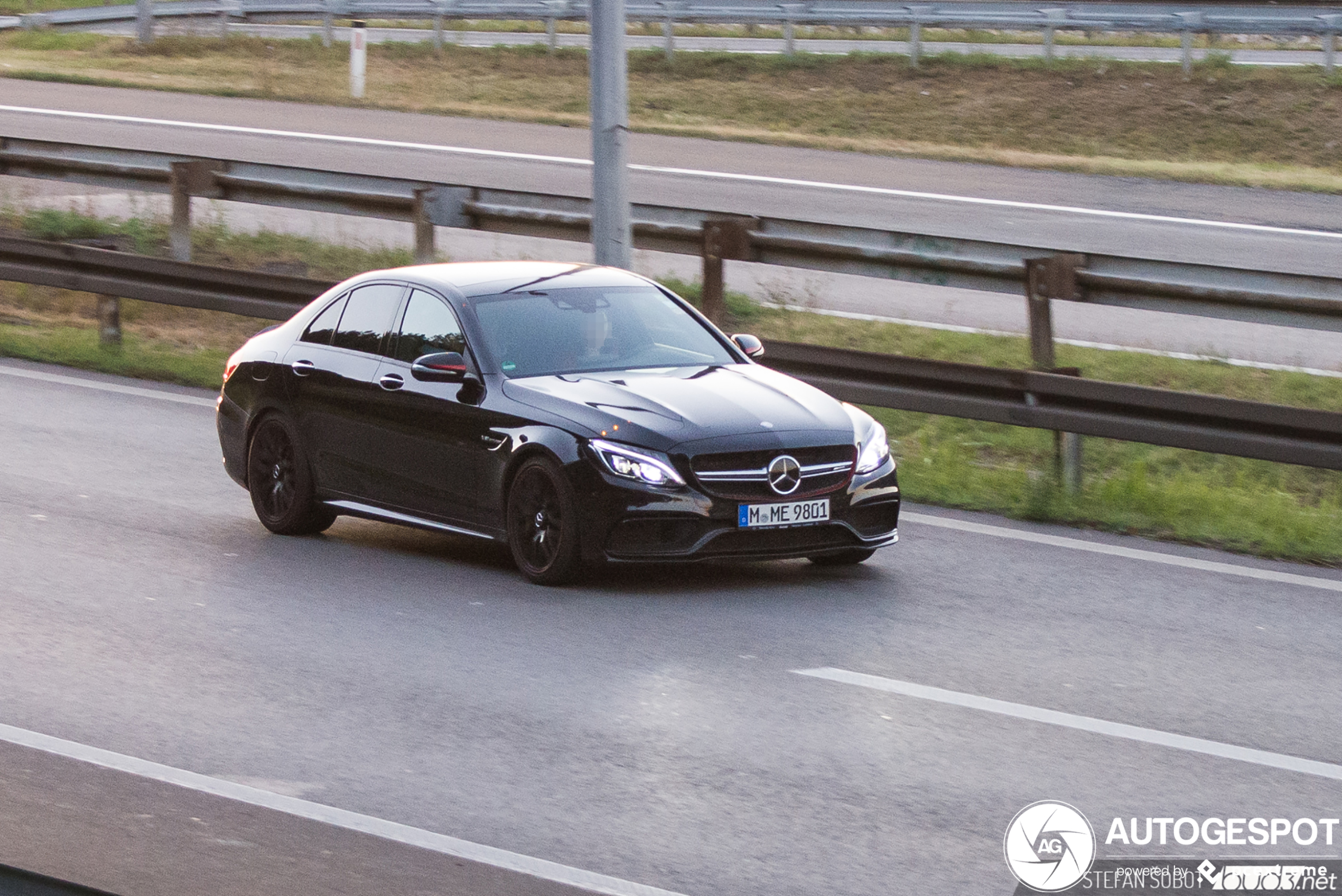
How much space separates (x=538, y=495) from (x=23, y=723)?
9.56 ft

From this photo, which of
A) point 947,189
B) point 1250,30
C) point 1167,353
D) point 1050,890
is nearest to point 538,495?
point 1050,890

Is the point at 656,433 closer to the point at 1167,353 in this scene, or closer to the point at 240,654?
the point at 240,654

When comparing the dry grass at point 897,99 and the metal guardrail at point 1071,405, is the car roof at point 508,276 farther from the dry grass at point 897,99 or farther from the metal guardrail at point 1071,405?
the dry grass at point 897,99

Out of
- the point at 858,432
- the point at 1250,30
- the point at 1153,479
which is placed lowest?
the point at 1153,479

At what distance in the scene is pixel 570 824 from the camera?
5984mm

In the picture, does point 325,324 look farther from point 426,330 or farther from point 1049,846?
point 1049,846

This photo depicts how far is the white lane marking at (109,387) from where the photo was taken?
14711mm

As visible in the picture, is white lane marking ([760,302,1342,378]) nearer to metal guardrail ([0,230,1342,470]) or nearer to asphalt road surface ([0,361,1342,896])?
metal guardrail ([0,230,1342,470])

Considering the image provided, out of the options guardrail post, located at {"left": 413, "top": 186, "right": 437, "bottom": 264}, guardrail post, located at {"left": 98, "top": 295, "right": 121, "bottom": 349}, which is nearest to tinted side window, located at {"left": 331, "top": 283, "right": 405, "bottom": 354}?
guardrail post, located at {"left": 413, "top": 186, "right": 437, "bottom": 264}

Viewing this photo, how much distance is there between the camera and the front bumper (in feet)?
29.5

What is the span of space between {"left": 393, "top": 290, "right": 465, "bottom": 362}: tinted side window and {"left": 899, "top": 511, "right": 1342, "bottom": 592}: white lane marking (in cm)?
282

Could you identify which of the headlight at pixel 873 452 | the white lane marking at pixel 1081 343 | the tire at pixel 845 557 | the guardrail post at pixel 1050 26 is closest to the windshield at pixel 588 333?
the headlight at pixel 873 452
